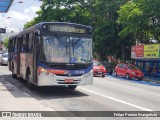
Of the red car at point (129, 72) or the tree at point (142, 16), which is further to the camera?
the tree at point (142, 16)

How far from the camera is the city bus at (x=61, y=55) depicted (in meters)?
14.4

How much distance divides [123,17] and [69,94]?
23309mm

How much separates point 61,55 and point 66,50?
13.2 inches

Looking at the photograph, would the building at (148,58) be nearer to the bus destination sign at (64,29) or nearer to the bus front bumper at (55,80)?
the bus destination sign at (64,29)

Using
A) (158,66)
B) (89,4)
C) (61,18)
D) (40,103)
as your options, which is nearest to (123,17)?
(158,66)

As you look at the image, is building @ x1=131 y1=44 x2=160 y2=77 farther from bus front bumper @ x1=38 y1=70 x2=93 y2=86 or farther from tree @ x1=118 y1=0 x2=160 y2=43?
bus front bumper @ x1=38 y1=70 x2=93 y2=86

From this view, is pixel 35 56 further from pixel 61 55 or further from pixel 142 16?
pixel 142 16

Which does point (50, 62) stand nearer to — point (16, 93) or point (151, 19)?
point (16, 93)

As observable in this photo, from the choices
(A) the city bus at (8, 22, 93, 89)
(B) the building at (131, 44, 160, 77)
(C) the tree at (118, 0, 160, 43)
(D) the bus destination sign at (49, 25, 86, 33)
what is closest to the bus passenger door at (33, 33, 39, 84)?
(A) the city bus at (8, 22, 93, 89)

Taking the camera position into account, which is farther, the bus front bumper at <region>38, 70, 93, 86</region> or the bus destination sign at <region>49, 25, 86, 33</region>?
the bus destination sign at <region>49, 25, 86, 33</region>

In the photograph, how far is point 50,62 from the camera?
46.8ft

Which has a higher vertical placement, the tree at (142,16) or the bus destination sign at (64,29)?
the tree at (142,16)

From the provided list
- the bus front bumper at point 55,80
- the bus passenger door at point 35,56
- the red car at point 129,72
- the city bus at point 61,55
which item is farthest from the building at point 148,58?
the bus passenger door at point 35,56

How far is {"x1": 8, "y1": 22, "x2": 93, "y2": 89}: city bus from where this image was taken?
14352 mm
